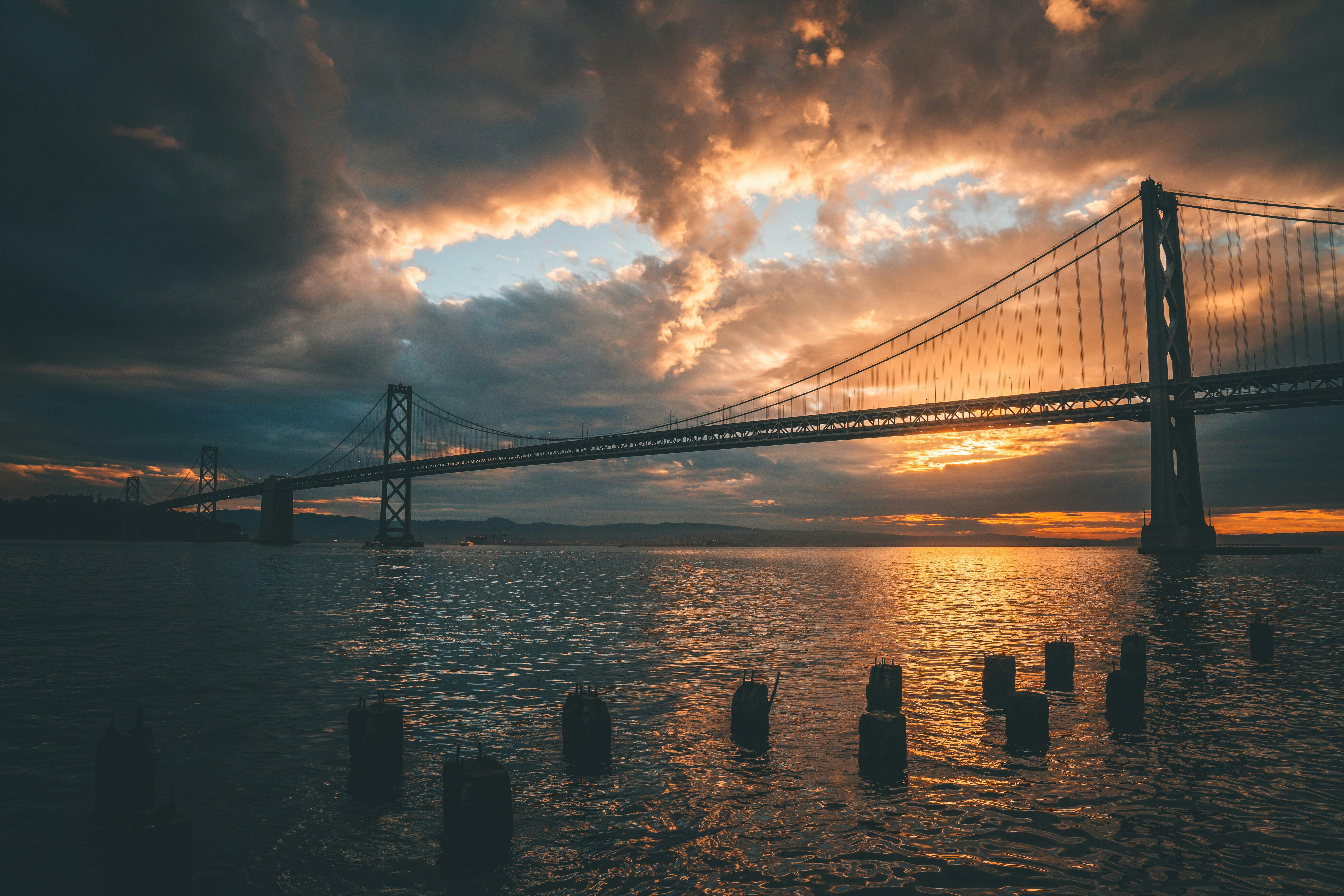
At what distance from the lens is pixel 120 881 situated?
206 inches

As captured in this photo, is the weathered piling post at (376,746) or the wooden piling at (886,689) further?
Answer: the wooden piling at (886,689)

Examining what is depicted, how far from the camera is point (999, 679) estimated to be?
12.0m

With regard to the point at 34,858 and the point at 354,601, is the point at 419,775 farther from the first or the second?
the point at 354,601

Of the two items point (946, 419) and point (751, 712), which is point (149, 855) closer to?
point (751, 712)

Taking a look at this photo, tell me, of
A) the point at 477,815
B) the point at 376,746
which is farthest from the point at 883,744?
the point at 376,746

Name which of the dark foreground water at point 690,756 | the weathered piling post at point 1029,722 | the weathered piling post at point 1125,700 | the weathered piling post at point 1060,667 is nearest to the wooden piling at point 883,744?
the dark foreground water at point 690,756

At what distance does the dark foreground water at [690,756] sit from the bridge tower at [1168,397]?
41033 millimetres

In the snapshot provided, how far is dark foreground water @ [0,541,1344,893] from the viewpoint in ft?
20.1

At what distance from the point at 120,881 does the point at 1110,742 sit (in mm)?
11360

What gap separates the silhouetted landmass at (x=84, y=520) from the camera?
463ft

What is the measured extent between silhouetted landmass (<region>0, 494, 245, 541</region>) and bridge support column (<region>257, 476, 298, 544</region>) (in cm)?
3227

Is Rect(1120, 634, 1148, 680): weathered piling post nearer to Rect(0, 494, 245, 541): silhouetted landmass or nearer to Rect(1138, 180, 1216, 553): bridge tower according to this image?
Rect(1138, 180, 1216, 553): bridge tower

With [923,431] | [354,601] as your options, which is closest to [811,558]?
[923,431]

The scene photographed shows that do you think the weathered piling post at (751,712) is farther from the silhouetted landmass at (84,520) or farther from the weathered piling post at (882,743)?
the silhouetted landmass at (84,520)
